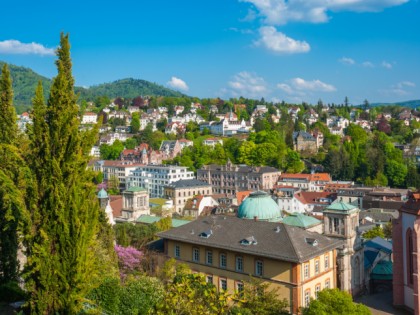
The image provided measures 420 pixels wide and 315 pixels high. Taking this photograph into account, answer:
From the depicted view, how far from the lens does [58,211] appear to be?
1463 centimetres

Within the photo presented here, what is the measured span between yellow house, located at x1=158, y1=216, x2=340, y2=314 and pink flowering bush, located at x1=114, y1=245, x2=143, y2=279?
289 cm

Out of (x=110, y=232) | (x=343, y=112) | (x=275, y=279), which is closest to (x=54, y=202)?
(x=275, y=279)

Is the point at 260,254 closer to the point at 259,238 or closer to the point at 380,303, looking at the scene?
the point at 259,238

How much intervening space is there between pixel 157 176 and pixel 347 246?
71.5m

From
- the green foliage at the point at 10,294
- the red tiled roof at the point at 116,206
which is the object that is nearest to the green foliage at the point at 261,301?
the green foliage at the point at 10,294

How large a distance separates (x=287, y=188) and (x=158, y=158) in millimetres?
47038

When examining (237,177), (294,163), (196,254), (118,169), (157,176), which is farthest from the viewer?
(294,163)

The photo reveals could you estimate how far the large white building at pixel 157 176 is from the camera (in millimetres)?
103062

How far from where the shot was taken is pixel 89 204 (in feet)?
51.0

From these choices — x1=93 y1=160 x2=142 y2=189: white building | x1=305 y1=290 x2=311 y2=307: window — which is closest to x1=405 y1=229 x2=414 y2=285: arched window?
x1=305 y1=290 x2=311 y2=307: window

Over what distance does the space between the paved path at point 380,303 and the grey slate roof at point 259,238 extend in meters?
5.83

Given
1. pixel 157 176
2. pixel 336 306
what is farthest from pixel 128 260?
pixel 157 176

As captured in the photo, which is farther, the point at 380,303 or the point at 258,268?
the point at 380,303

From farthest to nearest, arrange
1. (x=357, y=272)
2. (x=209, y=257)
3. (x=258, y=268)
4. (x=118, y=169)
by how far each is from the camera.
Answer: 1. (x=118, y=169)
2. (x=357, y=272)
3. (x=209, y=257)
4. (x=258, y=268)
